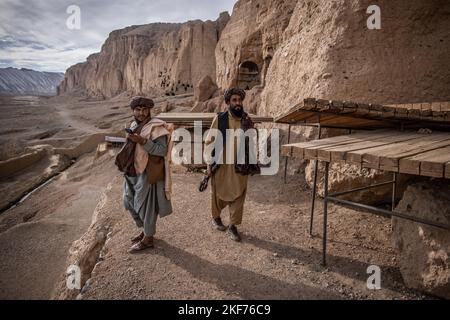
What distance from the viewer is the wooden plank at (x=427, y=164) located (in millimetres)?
1623

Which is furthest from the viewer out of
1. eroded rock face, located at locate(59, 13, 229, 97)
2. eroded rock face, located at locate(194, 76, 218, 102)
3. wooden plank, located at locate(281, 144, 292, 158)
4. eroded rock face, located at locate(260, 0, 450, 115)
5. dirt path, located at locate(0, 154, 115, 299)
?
eroded rock face, located at locate(59, 13, 229, 97)

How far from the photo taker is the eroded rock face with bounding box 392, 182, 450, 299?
2199 mm

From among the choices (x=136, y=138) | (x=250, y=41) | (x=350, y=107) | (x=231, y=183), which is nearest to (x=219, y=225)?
(x=231, y=183)

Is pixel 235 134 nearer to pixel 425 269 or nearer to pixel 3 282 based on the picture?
pixel 425 269

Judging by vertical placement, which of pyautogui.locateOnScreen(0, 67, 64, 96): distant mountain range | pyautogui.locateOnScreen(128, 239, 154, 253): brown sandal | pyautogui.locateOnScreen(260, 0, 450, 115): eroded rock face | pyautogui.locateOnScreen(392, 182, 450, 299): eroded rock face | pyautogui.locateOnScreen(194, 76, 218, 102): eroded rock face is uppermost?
pyautogui.locateOnScreen(0, 67, 64, 96): distant mountain range

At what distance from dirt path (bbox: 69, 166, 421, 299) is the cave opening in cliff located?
38.1 feet

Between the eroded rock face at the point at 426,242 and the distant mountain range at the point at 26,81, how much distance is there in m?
190

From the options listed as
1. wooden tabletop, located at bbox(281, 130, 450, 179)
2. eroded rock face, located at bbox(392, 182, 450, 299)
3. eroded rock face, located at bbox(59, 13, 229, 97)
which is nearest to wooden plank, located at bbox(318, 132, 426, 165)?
wooden tabletop, located at bbox(281, 130, 450, 179)

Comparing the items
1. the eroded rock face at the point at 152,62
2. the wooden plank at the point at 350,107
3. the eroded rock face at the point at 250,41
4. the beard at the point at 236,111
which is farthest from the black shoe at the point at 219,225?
the eroded rock face at the point at 152,62

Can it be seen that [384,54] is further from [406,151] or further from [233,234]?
[233,234]

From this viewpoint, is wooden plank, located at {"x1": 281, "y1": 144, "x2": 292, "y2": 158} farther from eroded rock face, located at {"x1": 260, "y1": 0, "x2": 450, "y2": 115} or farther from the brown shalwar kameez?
eroded rock face, located at {"x1": 260, "y1": 0, "x2": 450, "y2": 115}

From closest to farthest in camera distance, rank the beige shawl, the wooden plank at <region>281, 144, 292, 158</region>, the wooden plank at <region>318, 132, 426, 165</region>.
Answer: the wooden plank at <region>318, 132, 426, 165</region>
the wooden plank at <region>281, 144, 292, 158</region>
the beige shawl

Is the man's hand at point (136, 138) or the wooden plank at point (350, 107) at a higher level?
the wooden plank at point (350, 107)

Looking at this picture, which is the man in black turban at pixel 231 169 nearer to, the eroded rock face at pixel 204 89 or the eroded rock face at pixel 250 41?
the eroded rock face at pixel 250 41
